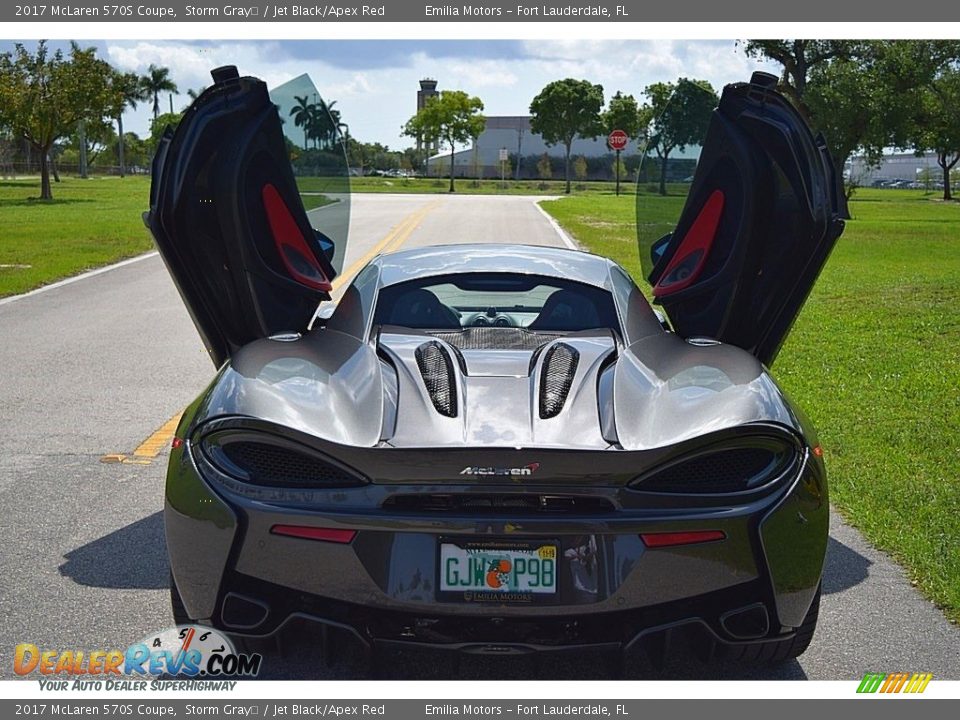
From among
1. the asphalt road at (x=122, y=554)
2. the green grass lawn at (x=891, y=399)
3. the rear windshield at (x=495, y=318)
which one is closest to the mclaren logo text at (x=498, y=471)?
the asphalt road at (x=122, y=554)

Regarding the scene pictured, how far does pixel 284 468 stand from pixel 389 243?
2153 cm

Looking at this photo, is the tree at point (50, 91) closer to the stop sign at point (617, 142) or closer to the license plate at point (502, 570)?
the stop sign at point (617, 142)

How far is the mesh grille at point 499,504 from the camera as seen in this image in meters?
3.49

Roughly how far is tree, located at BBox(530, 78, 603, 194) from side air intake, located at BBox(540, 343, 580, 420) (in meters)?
88.7

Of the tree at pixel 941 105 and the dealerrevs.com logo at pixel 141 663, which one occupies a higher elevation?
the tree at pixel 941 105

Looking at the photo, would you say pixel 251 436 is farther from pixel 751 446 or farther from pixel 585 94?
pixel 585 94

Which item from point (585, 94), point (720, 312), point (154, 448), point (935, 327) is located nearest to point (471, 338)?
point (720, 312)

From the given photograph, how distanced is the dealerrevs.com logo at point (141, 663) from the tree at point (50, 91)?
42396 millimetres

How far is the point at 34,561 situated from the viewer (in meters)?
4.96

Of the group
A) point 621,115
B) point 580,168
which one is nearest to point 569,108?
point 621,115

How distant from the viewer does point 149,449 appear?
6996 mm

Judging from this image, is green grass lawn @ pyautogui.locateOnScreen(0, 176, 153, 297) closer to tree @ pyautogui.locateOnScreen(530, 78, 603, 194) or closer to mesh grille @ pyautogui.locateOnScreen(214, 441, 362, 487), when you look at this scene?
mesh grille @ pyautogui.locateOnScreen(214, 441, 362, 487)

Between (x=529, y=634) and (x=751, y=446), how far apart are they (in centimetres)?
90

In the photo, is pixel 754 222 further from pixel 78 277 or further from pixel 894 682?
pixel 78 277
